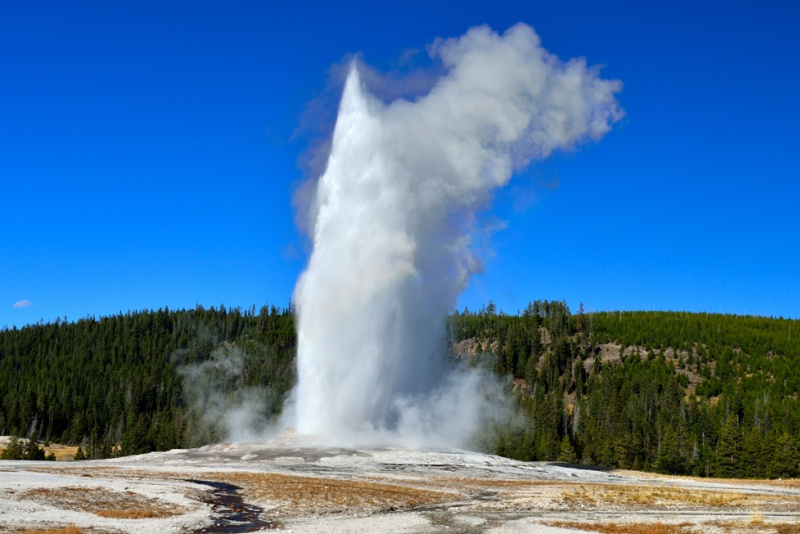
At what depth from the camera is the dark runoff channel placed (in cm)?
2414

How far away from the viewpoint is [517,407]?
420 ft

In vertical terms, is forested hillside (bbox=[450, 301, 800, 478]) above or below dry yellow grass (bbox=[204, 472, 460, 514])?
above

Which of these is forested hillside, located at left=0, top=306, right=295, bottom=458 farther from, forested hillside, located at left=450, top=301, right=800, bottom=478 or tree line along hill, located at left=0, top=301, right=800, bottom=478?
forested hillside, located at left=450, top=301, right=800, bottom=478

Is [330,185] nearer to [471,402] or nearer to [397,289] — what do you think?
[397,289]

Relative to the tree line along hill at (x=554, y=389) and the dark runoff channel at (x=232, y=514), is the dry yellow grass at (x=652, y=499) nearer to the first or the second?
the dark runoff channel at (x=232, y=514)

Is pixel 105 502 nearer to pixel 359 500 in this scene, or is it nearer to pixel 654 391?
pixel 359 500

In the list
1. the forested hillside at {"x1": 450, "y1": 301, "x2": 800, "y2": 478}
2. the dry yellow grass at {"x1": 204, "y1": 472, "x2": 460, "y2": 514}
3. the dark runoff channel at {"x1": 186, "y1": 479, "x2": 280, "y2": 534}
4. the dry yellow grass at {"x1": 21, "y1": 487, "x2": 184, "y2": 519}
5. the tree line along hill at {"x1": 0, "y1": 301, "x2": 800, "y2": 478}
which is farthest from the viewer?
the tree line along hill at {"x1": 0, "y1": 301, "x2": 800, "y2": 478}

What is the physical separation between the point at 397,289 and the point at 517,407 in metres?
65.9

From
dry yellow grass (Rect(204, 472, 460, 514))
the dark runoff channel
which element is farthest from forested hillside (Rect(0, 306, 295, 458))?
the dark runoff channel

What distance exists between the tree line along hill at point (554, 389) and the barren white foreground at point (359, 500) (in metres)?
40.9

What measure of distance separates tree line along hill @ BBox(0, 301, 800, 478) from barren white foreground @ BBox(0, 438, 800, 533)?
40.9 metres

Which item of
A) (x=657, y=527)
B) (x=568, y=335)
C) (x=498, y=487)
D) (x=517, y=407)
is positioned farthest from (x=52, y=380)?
(x=657, y=527)

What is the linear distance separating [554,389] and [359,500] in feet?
406

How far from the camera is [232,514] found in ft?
90.6
